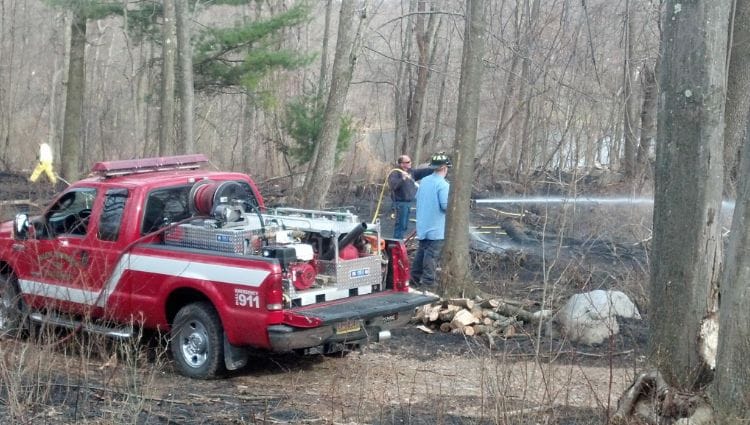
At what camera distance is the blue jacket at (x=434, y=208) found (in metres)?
12.2

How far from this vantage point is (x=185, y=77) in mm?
17609

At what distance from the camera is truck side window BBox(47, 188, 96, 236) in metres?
9.13

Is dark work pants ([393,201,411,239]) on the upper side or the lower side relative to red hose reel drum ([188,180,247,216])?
lower

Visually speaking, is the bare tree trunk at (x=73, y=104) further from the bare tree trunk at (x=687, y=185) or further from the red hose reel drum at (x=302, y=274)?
the bare tree trunk at (x=687, y=185)

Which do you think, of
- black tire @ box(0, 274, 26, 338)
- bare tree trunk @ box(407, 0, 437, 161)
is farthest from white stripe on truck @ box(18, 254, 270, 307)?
bare tree trunk @ box(407, 0, 437, 161)

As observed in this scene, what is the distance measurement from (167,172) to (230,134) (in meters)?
30.9

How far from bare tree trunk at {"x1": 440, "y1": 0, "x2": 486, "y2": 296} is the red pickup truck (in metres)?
2.70

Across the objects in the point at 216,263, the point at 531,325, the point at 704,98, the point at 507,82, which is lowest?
the point at 531,325

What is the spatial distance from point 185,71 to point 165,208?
9.18m

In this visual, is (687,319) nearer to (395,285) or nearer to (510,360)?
(510,360)

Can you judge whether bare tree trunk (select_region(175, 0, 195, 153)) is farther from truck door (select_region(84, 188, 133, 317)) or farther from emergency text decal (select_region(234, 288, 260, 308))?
emergency text decal (select_region(234, 288, 260, 308))

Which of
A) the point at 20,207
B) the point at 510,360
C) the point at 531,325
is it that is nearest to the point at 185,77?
the point at 20,207

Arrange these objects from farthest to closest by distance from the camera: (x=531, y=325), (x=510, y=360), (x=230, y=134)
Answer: (x=230, y=134), (x=531, y=325), (x=510, y=360)

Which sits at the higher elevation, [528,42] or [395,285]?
[528,42]
